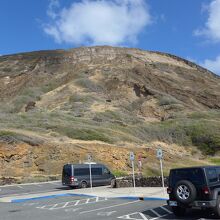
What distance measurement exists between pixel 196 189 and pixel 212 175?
32.8 inches

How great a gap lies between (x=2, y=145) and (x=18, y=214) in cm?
3138

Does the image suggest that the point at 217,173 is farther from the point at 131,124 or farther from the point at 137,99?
the point at 137,99

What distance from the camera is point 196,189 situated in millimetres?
14781

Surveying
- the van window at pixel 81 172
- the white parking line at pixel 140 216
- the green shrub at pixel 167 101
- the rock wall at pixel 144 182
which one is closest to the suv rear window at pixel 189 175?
the white parking line at pixel 140 216

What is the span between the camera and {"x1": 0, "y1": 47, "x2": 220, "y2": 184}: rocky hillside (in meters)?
50.0

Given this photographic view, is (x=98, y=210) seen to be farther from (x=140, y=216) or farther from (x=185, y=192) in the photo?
(x=185, y=192)

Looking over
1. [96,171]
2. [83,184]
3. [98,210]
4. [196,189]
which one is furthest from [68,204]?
[96,171]

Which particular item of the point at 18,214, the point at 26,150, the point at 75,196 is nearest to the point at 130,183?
the point at 75,196

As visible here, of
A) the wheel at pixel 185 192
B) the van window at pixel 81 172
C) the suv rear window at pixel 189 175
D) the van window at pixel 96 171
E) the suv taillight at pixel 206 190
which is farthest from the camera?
the van window at pixel 96 171

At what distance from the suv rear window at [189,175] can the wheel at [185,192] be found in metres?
0.27

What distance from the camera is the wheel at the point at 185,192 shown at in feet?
48.2

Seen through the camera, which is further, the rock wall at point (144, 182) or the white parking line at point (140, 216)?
the rock wall at point (144, 182)

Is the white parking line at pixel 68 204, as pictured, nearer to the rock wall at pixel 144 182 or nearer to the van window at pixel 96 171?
the rock wall at pixel 144 182

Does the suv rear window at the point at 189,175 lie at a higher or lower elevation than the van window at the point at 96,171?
lower
